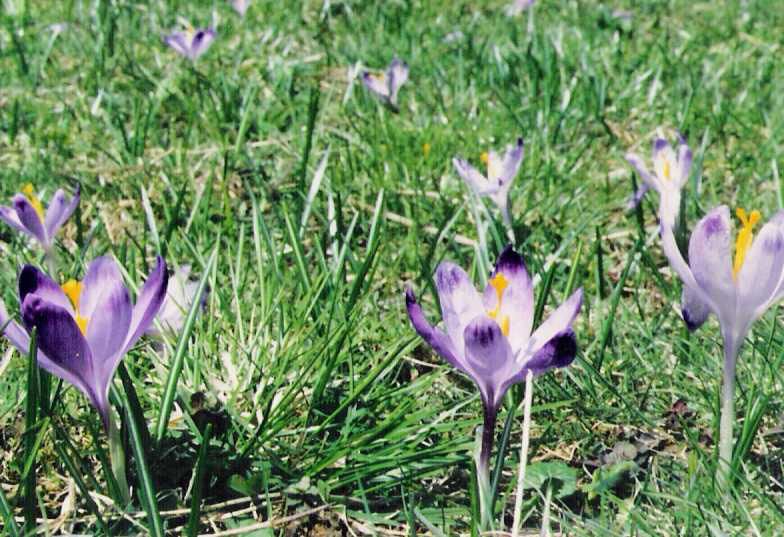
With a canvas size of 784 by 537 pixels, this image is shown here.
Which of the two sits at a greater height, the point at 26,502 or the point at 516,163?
the point at 516,163

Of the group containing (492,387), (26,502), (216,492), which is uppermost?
(492,387)

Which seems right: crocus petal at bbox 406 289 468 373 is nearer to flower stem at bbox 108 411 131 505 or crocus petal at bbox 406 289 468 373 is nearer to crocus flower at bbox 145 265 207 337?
flower stem at bbox 108 411 131 505

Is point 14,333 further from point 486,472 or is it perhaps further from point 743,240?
point 743,240

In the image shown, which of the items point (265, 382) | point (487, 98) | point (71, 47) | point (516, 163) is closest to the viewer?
point (265, 382)

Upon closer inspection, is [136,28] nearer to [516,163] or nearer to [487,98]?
[487,98]

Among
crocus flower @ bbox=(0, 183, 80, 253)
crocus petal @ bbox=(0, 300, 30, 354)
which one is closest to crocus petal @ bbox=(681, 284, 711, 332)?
crocus petal @ bbox=(0, 300, 30, 354)

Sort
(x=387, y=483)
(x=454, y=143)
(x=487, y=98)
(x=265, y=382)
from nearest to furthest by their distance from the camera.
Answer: (x=387, y=483) → (x=265, y=382) → (x=454, y=143) → (x=487, y=98)

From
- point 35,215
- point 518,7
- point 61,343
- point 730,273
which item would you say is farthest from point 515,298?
point 518,7

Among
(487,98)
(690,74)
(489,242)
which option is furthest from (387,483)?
(690,74)
